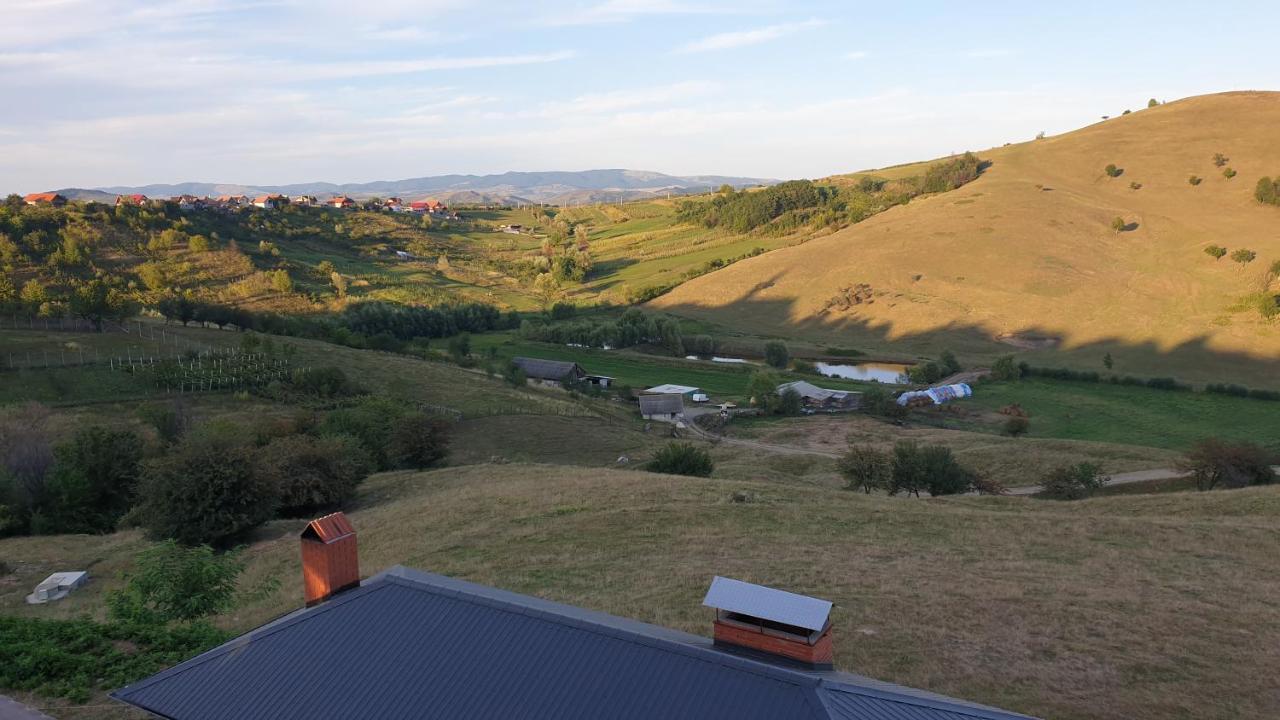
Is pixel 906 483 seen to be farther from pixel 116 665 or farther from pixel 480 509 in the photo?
pixel 116 665

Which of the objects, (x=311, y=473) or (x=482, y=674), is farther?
(x=311, y=473)

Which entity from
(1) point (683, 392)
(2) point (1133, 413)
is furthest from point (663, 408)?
(2) point (1133, 413)

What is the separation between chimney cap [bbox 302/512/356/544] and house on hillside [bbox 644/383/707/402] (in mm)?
65746

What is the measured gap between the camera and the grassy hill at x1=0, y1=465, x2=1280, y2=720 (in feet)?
62.1

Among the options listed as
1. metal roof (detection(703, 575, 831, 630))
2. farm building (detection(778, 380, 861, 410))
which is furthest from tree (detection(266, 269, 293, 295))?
metal roof (detection(703, 575, 831, 630))

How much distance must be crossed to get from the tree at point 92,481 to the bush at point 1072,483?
52001 millimetres

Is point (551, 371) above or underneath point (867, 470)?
underneath

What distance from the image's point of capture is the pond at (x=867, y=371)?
94000 mm

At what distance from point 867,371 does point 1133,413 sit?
3039 cm

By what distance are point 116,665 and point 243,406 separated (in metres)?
43.8

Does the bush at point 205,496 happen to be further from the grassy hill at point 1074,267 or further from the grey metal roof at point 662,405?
the grassy hill at point 1074,267

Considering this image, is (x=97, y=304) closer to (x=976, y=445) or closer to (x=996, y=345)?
(x=976, y=445)

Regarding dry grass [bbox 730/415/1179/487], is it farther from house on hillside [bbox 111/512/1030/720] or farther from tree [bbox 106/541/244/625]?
house on hillside [bbox 111/512/1030/720]

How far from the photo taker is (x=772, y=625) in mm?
13289
